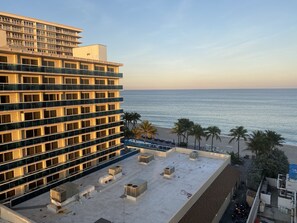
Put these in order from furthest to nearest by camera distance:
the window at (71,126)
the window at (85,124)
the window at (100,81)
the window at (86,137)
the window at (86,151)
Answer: the window at (100,81)
the window at (86,151)
the window at (86,137)
the window at (85,124)
the window at (71,126)

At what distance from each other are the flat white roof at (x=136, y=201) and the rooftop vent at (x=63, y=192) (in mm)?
1291

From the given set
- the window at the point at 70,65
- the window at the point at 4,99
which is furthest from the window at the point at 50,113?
the window at the point at 70,65

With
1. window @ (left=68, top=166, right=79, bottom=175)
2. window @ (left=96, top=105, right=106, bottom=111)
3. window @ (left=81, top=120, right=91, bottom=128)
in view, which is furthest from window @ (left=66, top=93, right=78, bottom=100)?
window @ (left=68, top=166, right=79, bottom=175)

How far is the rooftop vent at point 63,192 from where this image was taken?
101 ft

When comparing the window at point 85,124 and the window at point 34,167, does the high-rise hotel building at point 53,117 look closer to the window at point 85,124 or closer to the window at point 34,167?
the window at point 34,167

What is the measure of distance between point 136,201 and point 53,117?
1929 centimetres

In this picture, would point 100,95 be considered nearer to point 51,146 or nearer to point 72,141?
point 72,141

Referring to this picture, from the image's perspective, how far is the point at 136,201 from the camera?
107 ft

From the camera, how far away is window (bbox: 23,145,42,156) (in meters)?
34.8

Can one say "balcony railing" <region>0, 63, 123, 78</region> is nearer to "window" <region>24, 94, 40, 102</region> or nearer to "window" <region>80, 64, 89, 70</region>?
"window" <region>80, 64, 89, 70</region>

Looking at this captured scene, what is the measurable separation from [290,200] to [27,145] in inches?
1796

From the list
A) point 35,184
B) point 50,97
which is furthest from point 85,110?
point 35,184

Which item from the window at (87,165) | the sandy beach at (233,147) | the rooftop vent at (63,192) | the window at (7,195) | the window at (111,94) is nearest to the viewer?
the rooftop vent at (63,192)

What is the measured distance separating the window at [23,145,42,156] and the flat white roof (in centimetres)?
661
